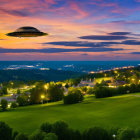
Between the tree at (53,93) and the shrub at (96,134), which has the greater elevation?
the shrub at (96,134)

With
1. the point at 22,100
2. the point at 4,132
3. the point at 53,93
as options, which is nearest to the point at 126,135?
the point at 4,132

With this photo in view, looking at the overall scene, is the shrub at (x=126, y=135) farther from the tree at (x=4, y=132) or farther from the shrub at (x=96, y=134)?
the tree at (x=4, y=132)

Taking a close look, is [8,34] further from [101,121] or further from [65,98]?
[65,98]

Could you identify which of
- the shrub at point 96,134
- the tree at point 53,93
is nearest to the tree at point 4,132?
the shrub at point 96,134

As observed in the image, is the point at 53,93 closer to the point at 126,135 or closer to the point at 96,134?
the point at 96,134

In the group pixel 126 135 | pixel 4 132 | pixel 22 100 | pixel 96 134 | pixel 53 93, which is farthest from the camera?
pixel 53 93

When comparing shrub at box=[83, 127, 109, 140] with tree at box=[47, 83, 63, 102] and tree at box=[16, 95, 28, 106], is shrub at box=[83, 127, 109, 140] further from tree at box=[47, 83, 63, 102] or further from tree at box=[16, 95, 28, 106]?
→ tree at box=[47, 83, 63, 102]

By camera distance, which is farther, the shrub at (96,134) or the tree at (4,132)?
the tree at (4,132)

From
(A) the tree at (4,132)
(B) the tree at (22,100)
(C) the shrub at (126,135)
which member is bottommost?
(B) the tree at (22,100)

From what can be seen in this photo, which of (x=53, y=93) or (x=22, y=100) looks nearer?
(x=22, y=100)

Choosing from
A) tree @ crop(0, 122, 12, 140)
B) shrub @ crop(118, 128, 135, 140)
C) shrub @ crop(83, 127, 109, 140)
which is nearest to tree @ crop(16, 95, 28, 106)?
tree @ crop(0, 122, 12, 140)

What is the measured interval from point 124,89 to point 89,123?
238 ft

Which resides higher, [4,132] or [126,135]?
[126,135]

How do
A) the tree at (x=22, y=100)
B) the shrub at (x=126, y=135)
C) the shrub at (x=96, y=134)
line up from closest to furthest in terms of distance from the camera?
the shrub at (x=126, y=135) < the shrub at (x=96, y=134) < the tree at (x=22, y=100)
